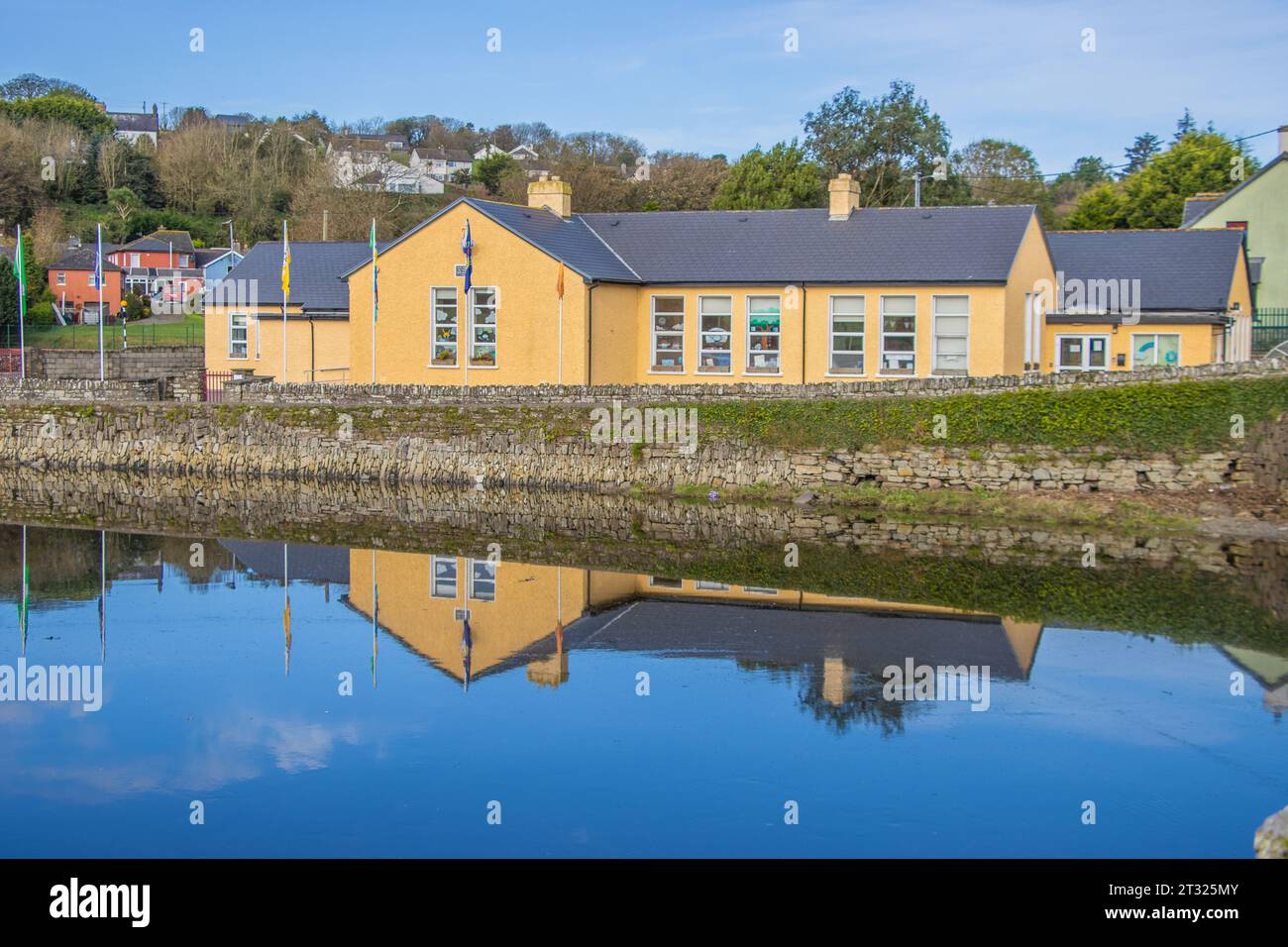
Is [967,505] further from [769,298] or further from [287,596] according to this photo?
[287,596]

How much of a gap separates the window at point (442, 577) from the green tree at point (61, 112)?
270 ft

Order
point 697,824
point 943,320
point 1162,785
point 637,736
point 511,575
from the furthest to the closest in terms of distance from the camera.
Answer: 1. point 943,320
2. point 511,575
3. point 637,736
4. point 1162,785
5. point 697,824

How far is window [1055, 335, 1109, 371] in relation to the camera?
3597 centimetres

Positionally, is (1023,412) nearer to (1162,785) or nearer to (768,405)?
(768,405)

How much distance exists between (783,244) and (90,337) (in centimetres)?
3407

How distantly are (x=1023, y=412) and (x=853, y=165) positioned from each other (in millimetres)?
36509

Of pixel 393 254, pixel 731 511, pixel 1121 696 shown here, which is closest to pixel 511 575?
pixel 731 511

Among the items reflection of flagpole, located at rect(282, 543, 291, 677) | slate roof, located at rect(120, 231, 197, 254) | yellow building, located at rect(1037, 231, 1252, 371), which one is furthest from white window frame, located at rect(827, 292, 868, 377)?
slate roof, located at rect(120, 231, 197, 254)

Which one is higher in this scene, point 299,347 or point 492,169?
point 492,169

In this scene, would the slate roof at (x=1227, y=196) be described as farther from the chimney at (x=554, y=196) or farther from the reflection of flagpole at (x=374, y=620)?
the reflection of flagpole at (x=374, y=620)

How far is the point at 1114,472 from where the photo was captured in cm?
2689

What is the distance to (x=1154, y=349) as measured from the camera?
3525cm

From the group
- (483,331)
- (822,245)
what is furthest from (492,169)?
(822,245)

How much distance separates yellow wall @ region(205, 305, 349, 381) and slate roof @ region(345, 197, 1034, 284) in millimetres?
5664
